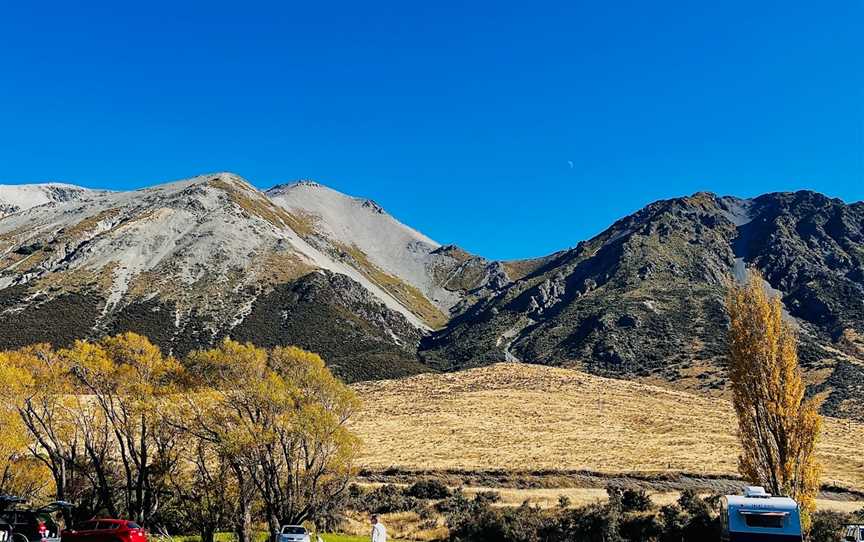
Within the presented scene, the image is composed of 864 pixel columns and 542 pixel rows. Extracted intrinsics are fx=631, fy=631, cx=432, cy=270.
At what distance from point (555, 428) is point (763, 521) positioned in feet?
176

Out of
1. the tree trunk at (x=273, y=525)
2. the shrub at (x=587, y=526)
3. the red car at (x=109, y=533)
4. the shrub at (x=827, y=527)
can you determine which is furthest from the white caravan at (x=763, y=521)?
the red car at (x=109, y=533)

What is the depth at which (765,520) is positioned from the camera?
1781 centimetres

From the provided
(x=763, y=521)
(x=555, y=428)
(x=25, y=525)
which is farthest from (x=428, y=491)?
(x=555, y=428)

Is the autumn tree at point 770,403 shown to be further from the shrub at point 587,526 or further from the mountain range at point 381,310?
the mountain range at point 381,310

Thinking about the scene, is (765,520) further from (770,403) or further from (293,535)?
(293,535)

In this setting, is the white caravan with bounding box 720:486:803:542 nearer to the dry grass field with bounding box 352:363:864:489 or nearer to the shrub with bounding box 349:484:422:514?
the shrub with bounding box 349:484:422:514

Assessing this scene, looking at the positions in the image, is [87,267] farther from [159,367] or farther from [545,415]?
[159,367]

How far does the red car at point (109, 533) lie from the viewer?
21516 mm

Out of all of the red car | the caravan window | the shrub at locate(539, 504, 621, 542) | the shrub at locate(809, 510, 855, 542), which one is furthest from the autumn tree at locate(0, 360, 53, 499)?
the shrub at locate(809, 510, 855, 542)

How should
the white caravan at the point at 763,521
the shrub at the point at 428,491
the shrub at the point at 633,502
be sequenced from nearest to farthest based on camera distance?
the white caravan at the point at 763,521
the shrub at the point at 633,502
the shrub at the point at 428,491

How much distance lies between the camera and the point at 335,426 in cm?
2798

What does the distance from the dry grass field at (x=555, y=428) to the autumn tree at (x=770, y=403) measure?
23329mm

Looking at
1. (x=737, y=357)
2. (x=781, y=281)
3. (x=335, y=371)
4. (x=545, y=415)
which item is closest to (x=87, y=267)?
(x=335, y=371)

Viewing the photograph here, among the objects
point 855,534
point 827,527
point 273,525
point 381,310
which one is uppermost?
point 381,310
